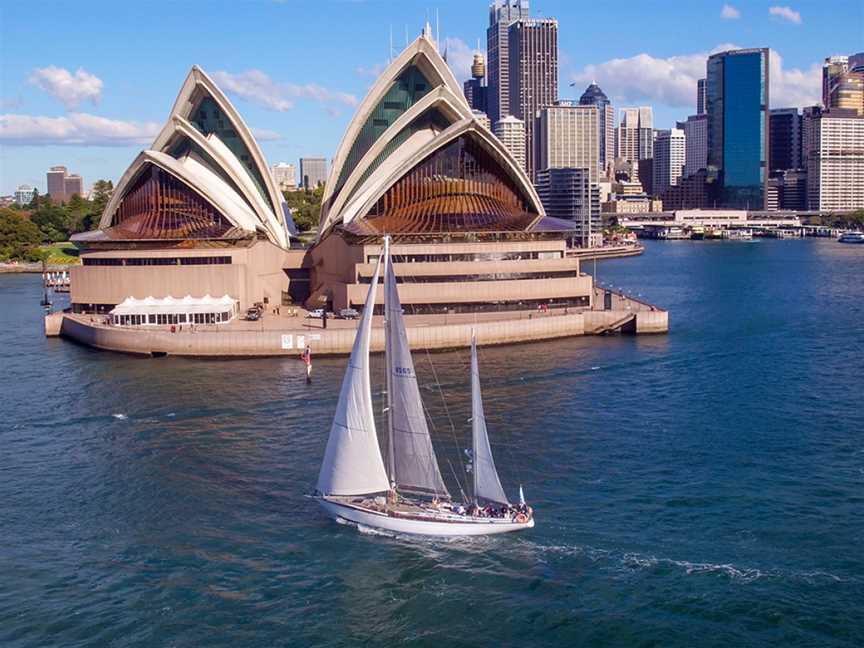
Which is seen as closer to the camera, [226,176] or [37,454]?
[37,454]

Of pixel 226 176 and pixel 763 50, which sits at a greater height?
pixel 763 50

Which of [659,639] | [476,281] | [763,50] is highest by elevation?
[763,50]

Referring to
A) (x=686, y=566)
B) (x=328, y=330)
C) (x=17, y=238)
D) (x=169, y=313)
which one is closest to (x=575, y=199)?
(x=17, y=238)

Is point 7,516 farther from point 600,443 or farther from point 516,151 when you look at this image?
point 516,151

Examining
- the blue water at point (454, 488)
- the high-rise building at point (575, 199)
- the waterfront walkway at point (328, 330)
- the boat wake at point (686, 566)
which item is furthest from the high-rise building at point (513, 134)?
the boat wake at point (686, 566)

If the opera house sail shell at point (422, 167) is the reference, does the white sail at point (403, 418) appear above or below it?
below

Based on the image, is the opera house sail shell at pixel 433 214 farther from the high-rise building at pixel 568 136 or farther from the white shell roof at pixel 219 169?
the high-rise building at pixel 568 136

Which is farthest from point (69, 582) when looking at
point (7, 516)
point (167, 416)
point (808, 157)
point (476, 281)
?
point (808, 157)
